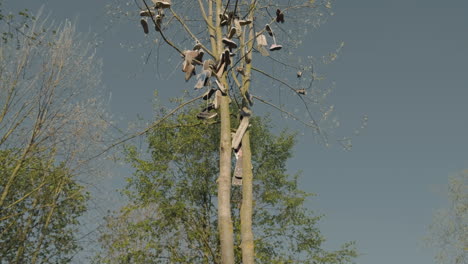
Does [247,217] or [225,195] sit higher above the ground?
[247,217]

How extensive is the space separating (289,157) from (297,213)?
2.73 meters

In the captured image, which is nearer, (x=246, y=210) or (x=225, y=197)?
(x=225, y=197)

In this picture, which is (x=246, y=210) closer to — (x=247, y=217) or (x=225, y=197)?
(x=247, y=217)

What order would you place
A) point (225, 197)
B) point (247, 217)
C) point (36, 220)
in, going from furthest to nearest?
1. point (36, 220)
2. point (247, 217)
3. point (225, 197)

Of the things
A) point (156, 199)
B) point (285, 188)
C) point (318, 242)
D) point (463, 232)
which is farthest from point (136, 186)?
point (463, 232)

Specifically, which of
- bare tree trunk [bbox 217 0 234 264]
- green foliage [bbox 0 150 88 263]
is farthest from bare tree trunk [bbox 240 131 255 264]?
green foliage [bbox 0 150 88 263]

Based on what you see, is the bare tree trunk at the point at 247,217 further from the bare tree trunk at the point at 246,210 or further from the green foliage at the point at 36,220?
the green foliage at the point at 36,220

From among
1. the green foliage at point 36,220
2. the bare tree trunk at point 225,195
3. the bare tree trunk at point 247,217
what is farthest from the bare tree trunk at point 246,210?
the green foliage at point 36,220

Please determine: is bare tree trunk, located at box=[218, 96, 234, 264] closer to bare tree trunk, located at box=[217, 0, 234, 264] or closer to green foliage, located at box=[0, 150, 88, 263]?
bare tree trunk, located at box=[217, 0, 234, 264]

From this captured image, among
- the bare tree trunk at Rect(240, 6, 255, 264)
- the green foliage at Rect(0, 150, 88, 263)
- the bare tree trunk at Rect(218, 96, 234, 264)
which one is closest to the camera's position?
the bare tree trunk at Rect(218, 96, 234, 264)

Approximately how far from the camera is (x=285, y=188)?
19688 millimetres

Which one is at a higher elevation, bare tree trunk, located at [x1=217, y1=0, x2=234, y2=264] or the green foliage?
the green foliage

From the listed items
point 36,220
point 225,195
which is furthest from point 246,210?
point 36,220

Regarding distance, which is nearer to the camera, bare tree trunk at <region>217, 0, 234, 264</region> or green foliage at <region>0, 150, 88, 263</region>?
bare tree trunk at <region>217, 0, 234, 264</region>
